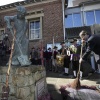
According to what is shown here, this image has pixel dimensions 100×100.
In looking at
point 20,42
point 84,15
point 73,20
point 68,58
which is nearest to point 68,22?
point 73,20

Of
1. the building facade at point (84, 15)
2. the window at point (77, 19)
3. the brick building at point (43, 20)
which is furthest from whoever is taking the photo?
the window at point (77, 19)

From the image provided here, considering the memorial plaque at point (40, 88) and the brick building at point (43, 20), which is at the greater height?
the brick building at point (43, 20)

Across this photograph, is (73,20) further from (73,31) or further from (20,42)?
(20,42)

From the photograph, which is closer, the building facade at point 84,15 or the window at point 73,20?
the building facade at point 84,15

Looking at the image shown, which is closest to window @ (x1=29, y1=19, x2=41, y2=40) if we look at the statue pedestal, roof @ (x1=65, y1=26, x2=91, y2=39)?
roof @ (x1=65, y1=26, x2=91, y2=39)

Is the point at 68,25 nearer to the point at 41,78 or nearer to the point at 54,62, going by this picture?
the point at 54,62

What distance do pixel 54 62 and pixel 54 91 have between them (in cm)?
372

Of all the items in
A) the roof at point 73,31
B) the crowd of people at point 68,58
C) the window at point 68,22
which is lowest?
the crowd of people at point 68,58

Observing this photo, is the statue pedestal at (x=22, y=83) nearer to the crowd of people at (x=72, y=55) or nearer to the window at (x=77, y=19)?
the crowd of people at (x=72, y=55)

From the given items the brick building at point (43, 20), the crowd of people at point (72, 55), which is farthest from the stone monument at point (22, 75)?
the brick building at point (43, 20)

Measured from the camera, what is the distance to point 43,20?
39.0 feet

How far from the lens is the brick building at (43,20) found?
1136cm

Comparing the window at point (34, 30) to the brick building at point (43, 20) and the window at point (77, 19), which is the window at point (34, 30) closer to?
the brick building at point (43, 20)

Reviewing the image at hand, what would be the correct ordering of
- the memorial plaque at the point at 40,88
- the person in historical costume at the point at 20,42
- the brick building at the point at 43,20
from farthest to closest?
the brick building at the point at 43,20 < the person in historical costume at the point at 20,42 < the memorial plaque at the point at 40,88
